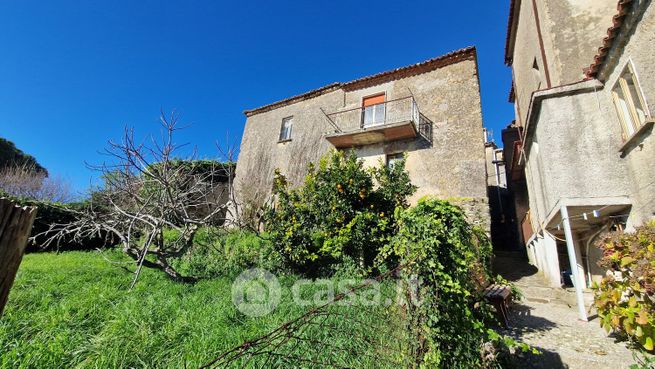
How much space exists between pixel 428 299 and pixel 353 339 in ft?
3.29

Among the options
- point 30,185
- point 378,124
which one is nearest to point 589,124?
point 378,124

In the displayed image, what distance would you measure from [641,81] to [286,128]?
39.7 feet

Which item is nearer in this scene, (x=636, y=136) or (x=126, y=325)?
(x=126, y=325)

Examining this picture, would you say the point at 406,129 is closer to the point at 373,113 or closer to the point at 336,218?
the point at 373,113

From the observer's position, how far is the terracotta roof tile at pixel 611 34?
4.49 metres

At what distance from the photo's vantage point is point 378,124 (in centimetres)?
1071

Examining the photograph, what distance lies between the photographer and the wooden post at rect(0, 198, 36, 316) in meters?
0.83

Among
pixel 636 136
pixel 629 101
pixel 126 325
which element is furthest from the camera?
pixel 629 101

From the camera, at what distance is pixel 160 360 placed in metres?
2.98

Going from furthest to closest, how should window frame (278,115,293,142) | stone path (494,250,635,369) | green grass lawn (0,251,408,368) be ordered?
window frame (278,115,293,142), stone path (494,250,635,369), green grass lawn (0,251,408,368)

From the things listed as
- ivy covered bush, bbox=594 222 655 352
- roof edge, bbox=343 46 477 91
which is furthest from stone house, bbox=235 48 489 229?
ivy covered bush, bbox=594 222 655 352

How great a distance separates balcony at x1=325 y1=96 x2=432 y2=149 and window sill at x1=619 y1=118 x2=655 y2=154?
215 inches

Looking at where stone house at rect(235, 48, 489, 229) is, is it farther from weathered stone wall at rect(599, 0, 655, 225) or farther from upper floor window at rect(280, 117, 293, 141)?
weathered stone wall at rect(599, 0, 655, 225)

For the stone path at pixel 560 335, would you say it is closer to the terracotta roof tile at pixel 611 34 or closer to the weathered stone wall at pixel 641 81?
the weathered stone wall at pixel 641 81
